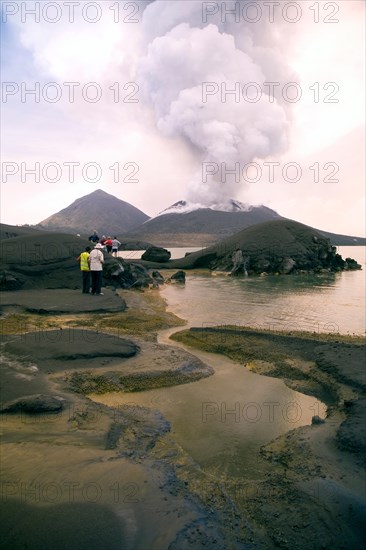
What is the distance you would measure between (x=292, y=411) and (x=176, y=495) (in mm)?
2925

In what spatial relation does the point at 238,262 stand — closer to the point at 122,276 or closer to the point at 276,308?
Answer: the point at 122,276

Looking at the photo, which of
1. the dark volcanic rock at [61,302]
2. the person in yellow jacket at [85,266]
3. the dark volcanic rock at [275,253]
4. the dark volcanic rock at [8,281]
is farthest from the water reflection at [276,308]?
the dark volcanic rock at [275,253]

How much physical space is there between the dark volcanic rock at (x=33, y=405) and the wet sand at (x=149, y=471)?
0.23 feet

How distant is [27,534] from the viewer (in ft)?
9.38

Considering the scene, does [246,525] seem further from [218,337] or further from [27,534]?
[218,337]

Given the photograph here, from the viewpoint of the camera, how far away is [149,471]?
3.80m

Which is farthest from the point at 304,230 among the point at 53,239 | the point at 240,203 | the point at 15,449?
the point at 240,203

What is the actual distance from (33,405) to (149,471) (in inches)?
82.9

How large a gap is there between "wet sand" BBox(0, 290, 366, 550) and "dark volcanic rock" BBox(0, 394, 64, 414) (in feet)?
0.23

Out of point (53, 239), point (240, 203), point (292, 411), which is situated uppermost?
point (240, 203)

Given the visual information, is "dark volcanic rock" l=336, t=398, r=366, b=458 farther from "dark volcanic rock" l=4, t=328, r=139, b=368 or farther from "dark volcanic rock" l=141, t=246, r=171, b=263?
"dark volcanic rock" l=141, t=246, r=171, b=263

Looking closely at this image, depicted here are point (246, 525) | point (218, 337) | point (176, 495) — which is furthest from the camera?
point (218, 337)

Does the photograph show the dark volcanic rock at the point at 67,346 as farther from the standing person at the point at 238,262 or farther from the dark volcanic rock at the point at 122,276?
the standing person at the point at 238,262

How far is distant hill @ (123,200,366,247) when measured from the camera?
132500 millimetres
